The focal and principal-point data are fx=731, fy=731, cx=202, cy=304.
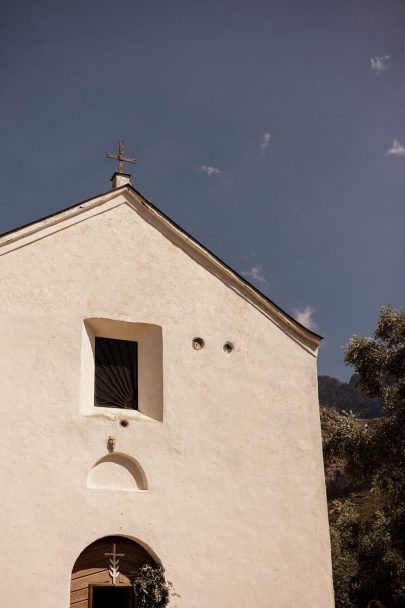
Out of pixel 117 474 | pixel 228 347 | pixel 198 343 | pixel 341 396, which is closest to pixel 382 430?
pixel 228 347

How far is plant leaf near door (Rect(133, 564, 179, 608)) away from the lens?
11.1 m

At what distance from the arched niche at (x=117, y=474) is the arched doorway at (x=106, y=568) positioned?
78 cm

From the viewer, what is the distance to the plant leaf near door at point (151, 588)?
1105 cm

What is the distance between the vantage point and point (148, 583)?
438 inches

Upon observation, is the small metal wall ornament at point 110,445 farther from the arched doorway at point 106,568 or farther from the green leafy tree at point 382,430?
the green leafy tree at point 382,430

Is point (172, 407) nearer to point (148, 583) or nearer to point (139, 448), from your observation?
point (139, 448)

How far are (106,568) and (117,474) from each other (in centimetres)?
141

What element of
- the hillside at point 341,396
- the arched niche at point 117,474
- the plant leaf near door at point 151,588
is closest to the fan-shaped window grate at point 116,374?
the arched niche at point 117,474

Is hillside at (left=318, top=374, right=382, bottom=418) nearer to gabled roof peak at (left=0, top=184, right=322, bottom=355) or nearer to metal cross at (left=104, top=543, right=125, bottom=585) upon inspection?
gabled roof peak at (left=0, top=184, right=322, bottom=355)

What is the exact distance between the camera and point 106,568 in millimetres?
11219

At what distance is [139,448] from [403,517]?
935cm

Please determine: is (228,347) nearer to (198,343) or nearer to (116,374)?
(198,343)

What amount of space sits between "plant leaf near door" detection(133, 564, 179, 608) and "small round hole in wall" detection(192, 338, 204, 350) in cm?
378

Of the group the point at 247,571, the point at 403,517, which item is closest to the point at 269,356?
the point at 247,571
